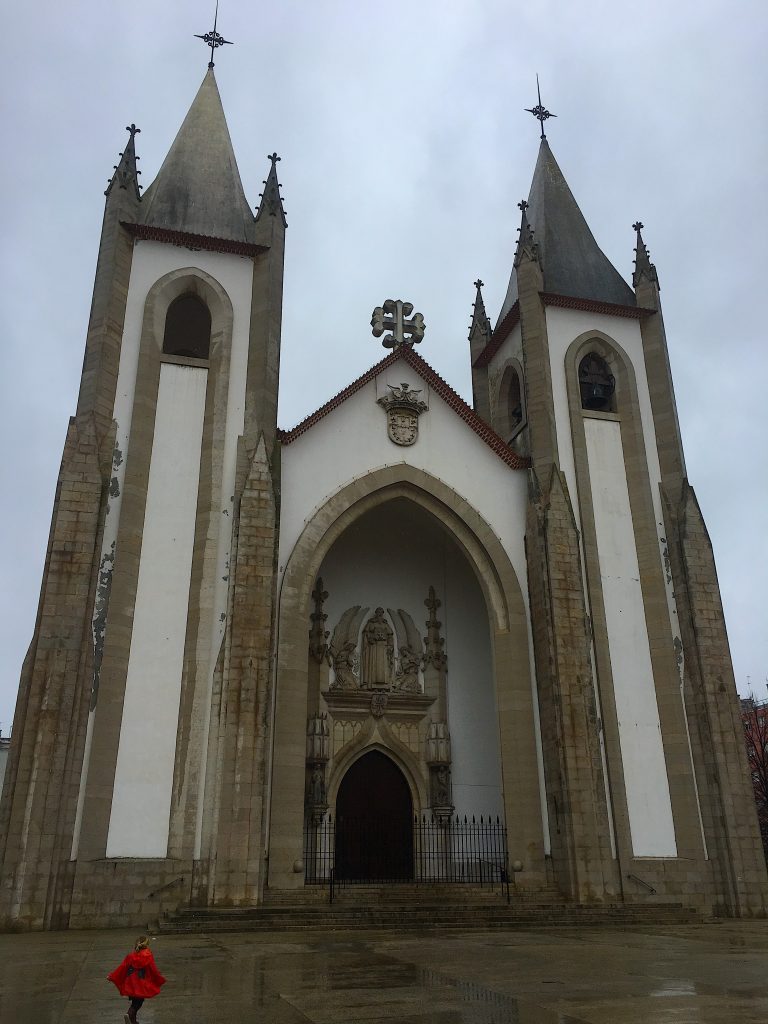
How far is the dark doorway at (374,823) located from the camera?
17.8 meters

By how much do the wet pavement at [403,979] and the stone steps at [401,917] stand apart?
740mm

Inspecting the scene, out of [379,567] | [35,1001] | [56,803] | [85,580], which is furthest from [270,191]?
[35,1001]

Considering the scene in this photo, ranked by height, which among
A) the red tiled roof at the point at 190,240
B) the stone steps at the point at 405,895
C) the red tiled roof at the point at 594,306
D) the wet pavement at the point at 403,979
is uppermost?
the red tiled roof at the point at 190,240

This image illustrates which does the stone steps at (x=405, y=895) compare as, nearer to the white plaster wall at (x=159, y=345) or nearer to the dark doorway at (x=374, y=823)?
the white plaster wall at (x=159, y=345)

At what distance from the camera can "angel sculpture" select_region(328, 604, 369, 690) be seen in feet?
62.5

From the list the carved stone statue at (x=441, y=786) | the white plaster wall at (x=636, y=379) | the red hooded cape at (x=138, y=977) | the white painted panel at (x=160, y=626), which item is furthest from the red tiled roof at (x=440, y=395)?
the red hooded cape at (x=138, y=977)

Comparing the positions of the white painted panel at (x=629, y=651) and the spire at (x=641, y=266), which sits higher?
the spire at (x=641, y=266)

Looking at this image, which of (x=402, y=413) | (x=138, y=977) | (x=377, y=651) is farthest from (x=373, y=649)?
(x=138, y=977)

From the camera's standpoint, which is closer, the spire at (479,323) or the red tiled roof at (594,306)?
the red tiled roof at (594,306)

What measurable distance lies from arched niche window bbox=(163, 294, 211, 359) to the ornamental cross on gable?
13.5 feet

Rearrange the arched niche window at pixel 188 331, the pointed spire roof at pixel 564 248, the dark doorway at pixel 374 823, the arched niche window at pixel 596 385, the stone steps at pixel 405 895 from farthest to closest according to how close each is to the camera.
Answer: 1. the pointed spire roof at pixel 564 248
2. the arched niche window at pixel 596 385
3. the arched niche window at pixel 188 331
4. the dark doorway at pixel 374 823
5. the stone steps at pixel 405 895

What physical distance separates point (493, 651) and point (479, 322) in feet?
39.4

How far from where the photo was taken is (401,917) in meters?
13.0

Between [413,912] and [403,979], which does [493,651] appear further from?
[403,979]
